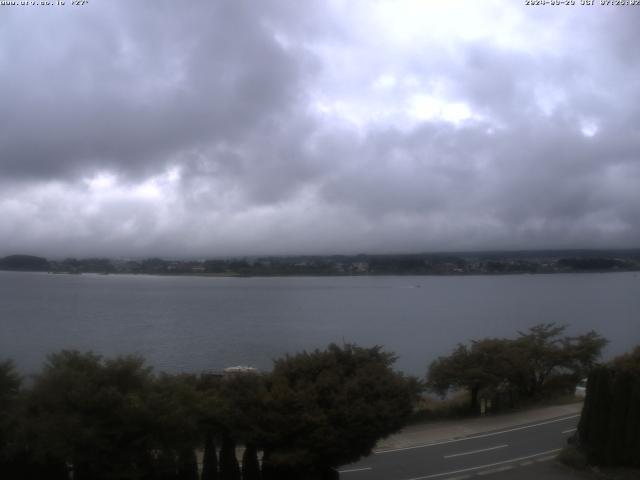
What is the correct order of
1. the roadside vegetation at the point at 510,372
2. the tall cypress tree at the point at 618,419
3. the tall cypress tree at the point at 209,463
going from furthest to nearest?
the roadside vegetation at the point at 510,372, the tall cypress tree at the point at 618,419, the tall cypress tree at the point at 209,463

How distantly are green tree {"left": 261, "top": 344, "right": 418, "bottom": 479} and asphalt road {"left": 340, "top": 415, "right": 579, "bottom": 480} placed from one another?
12.8ft

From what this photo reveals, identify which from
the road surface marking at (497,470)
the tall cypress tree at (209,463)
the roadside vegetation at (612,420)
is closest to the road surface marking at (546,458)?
the roadside vegetation at (612,420)

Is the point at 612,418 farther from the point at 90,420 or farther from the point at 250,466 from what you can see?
the point at 90,420

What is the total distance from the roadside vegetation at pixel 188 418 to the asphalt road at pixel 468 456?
3819 millimetres

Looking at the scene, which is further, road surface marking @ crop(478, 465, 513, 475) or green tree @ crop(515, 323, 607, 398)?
green tree @ crop(515, 323, 607, 398)

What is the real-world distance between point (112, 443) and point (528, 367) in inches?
1000

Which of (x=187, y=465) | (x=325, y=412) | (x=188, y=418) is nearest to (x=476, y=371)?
(x=325, y=412)

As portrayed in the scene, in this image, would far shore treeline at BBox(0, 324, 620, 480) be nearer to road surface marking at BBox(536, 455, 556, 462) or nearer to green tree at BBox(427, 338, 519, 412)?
road surface marking at BBox(536, 455, 556, 462)

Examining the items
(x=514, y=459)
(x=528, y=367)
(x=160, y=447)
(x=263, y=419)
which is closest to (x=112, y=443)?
(x=160, y=447)

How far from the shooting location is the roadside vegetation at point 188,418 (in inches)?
585

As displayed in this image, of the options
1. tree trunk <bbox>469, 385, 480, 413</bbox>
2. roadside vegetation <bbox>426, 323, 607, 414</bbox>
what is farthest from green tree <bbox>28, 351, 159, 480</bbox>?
tree trunk <bbox>469, 385, 480, 413</bbox>

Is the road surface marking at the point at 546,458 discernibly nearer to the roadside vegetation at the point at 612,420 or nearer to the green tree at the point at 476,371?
the roadside vegetation at the point at 612,420

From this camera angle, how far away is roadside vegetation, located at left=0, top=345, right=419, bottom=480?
1487 centimetres

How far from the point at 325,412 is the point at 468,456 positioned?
8355mm
